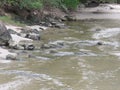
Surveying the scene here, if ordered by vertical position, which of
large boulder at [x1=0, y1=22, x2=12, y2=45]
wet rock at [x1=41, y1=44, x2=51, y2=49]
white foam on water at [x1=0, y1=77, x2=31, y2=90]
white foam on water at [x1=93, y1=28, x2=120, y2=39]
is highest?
large boulder at [x1=0, y1=22, x2=12, y2=45]

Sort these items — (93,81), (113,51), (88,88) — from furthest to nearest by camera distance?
(113,51) < (93,81) < (88,88)

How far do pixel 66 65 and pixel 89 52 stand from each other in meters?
2.84

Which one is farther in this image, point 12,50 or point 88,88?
point 12,50

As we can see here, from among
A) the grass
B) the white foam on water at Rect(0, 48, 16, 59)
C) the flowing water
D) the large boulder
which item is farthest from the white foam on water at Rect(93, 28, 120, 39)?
the white foam on water at Rect(0, 48, 16, 59)

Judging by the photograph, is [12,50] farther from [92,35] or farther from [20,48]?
[92,35]

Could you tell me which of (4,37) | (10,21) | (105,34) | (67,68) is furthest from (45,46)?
(10,21)

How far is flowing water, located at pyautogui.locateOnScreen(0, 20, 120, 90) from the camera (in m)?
9.91

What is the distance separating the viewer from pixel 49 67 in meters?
12.0

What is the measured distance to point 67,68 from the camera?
12.0 metres

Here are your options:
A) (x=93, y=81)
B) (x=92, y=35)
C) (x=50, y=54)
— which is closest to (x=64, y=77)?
(x=93, y=81)

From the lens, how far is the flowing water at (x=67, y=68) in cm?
991

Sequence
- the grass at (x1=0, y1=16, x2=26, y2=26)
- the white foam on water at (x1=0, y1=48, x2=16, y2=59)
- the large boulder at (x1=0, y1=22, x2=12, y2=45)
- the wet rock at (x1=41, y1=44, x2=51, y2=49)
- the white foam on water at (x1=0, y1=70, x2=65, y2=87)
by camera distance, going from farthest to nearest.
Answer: the grass at (x1=0, y1=16, x2=26, y2=26)
the wet rock at (x1=41, y1=44, x2=51, y2=49)
the large boulder at (x1=0, y1=22, x2=12, y2=45)
the white foam on water at (x1=0, y1=48, x2=16, y2=59)
the white foam on water at (x1=0, y1=70, x2=65, y2=87)

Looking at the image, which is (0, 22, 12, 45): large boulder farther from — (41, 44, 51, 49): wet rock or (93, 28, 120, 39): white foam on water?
(93, 28, 120, 39): white foam on water

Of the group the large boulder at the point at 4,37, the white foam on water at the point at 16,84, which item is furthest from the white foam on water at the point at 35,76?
the large boulder at the point at 4,37
